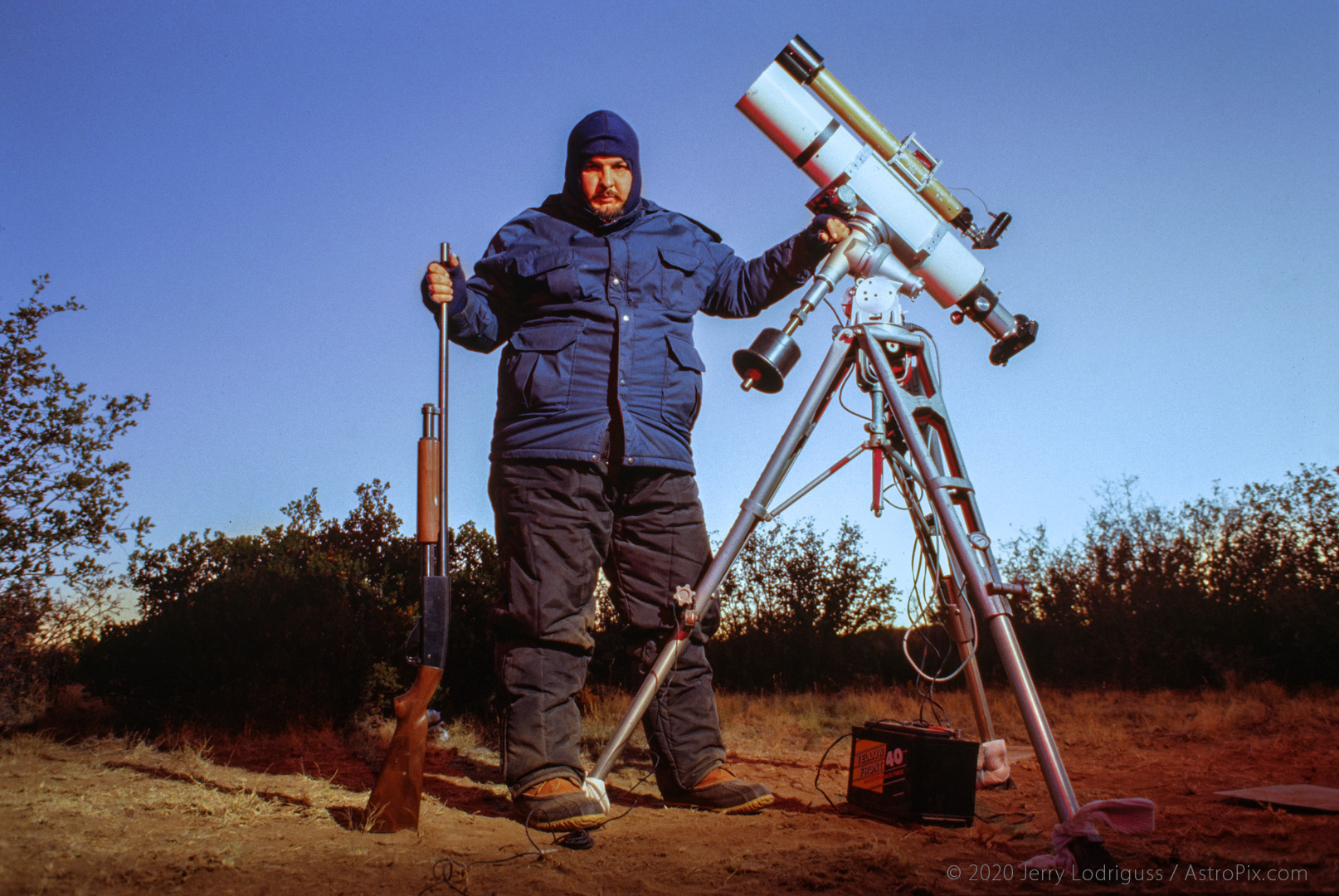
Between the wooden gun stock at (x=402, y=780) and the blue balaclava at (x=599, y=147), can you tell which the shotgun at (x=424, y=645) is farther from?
the blue balaclava at (x=599, y=147)

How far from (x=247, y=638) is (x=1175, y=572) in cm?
714

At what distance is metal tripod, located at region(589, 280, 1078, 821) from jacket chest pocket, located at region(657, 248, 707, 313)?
23.0 inches

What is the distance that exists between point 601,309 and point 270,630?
2998 millimetres

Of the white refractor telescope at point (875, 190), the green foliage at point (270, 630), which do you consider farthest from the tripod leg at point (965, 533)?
Answer: the green foliage at point (270, 630)

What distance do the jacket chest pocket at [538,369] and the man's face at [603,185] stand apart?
57 centimetres

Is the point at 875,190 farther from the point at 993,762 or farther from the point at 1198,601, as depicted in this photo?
the point at 1198,601

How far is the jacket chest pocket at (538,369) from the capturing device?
2.78m

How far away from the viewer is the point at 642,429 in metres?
2.87

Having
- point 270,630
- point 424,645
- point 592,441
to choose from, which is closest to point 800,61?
point 592,441

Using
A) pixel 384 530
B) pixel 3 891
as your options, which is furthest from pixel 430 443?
pixel 384 530

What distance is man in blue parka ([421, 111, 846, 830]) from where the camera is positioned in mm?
2625

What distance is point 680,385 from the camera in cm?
300

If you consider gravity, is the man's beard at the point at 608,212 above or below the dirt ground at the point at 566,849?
above

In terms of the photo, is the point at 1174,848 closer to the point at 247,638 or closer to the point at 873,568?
the point at 247,638
